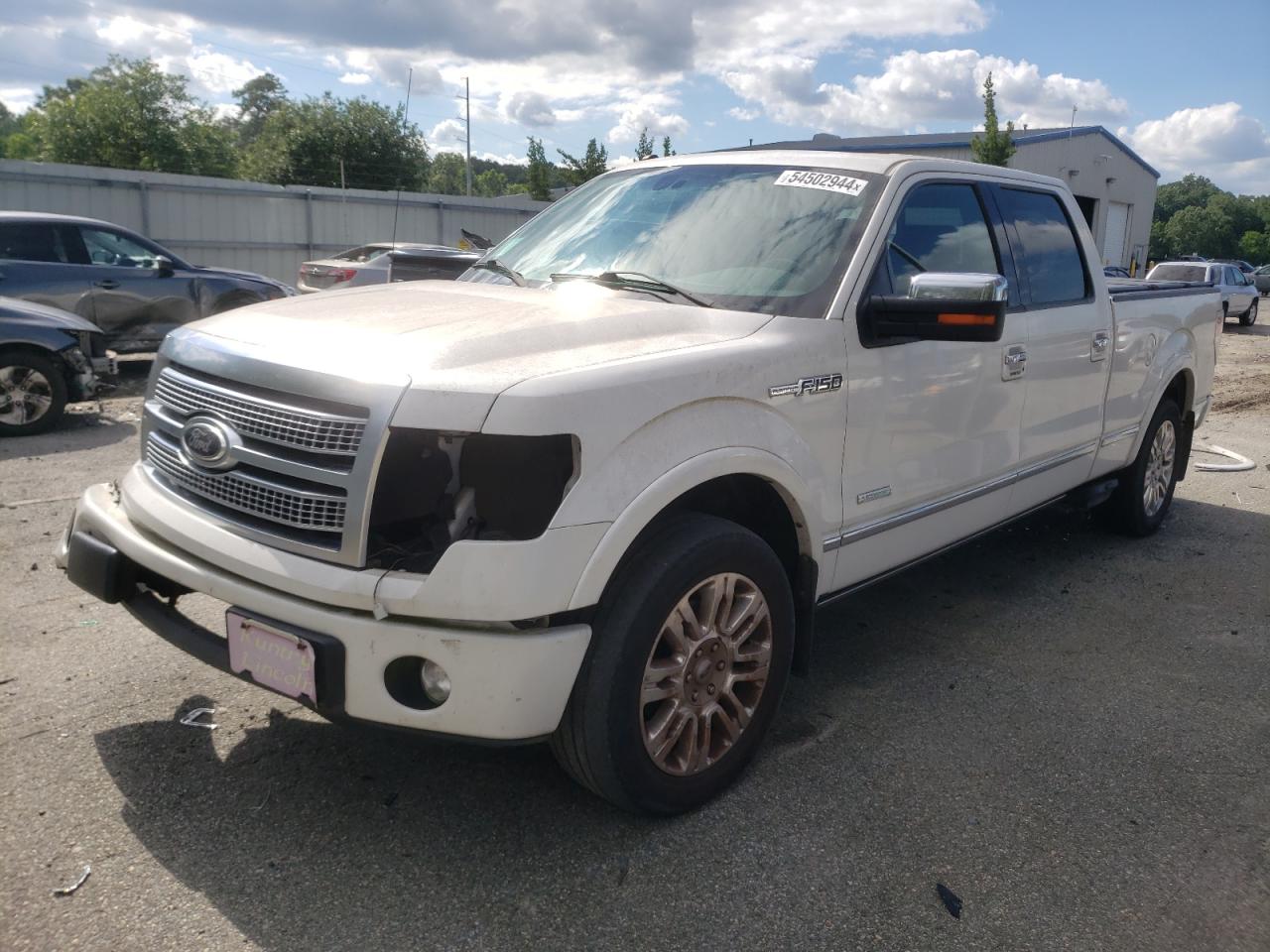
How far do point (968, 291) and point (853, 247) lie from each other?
1.57 feet

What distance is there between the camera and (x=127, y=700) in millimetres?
3514

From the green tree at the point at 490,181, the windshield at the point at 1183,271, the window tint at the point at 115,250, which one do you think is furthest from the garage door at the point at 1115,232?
the green tree at the point at 490,181

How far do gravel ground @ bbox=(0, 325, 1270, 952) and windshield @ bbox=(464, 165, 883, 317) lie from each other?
Result: 1531mm

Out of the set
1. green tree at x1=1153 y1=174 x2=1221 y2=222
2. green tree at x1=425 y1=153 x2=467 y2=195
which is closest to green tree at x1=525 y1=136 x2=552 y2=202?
green tree at x1=425 y1=153 x2=467 y2=195

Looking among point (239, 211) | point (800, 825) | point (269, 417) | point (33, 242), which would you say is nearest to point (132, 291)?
point (33, 242)

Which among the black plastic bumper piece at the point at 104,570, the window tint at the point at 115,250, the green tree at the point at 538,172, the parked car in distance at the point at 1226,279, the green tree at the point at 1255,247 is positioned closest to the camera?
the black plastic bumper piece at the point at 104,570

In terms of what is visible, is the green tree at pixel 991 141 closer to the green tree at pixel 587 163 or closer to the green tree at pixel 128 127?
the green tree at pixel 587 163

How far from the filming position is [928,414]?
366 cm

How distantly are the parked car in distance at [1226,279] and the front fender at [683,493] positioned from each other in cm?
2368

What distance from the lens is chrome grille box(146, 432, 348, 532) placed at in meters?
2.47

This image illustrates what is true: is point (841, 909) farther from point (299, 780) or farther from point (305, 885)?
point (299, 780)

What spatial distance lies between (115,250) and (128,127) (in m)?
41.2

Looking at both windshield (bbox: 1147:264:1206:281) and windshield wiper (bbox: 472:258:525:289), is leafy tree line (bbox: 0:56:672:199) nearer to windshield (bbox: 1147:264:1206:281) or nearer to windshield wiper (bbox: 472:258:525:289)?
windshield (bbox: 1147:264:1206:281)

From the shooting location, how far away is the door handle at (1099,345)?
4.84m
